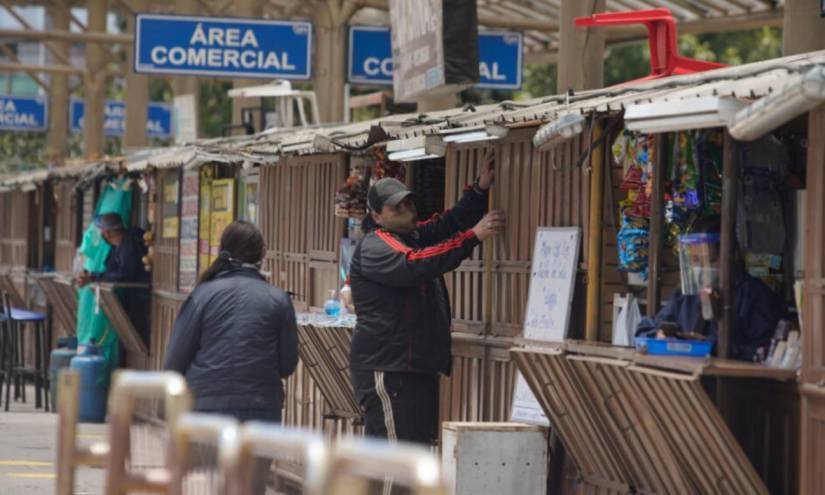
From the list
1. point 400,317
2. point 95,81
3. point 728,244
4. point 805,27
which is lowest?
point 400,317

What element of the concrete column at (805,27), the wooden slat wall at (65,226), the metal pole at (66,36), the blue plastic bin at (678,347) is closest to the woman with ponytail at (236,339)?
the blue plastic bin at (678,347)

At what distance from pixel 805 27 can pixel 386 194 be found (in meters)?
3.14

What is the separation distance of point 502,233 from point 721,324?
2.43m

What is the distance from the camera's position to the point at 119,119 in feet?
127

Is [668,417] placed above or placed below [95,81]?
below

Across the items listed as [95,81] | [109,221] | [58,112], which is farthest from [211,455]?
[58,112]

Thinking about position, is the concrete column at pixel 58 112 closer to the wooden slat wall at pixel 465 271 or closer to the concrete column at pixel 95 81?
the concrete column at pixel 95 81

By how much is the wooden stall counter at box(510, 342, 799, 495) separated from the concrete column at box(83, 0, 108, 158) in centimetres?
2259

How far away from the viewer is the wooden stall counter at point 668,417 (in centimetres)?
758

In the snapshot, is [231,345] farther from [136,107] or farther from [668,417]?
[136,107]

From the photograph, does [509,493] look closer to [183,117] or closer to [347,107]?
[347,107]

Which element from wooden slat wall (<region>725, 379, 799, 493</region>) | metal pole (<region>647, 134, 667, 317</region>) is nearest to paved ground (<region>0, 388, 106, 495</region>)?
metal pole (<region>647, 134, 667, 317</region>)

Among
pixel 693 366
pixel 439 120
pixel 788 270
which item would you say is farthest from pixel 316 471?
pixel 439 120

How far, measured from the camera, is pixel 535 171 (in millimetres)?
9672
